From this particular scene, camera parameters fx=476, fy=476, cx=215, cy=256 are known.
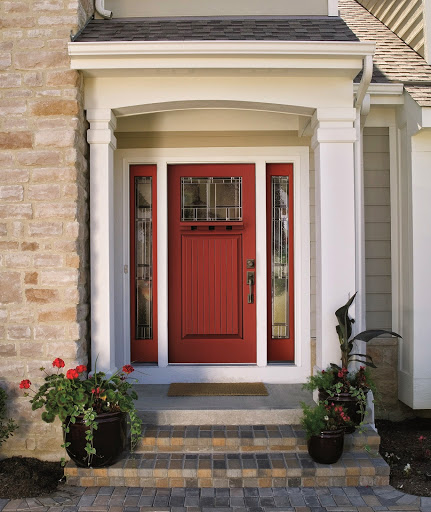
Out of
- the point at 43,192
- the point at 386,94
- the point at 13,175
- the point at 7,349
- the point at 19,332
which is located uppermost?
the point at 386,94

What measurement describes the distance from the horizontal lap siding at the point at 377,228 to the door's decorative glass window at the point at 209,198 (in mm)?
1166

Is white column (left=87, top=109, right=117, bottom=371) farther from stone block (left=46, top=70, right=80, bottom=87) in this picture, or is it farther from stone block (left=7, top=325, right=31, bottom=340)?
stone block (left=7, top=325, right=31, bottom=340)

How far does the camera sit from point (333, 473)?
310 centimetres

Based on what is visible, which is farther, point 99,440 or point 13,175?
point 13,175

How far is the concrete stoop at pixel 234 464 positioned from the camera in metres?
3.09

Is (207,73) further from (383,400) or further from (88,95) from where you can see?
(383,400)

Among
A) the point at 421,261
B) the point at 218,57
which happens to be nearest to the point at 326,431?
the point at 421,261

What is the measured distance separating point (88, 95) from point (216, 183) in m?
1.41

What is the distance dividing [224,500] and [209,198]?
2.53 metres

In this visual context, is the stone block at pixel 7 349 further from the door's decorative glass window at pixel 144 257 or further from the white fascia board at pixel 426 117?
the white fascia board at pixel 426 117

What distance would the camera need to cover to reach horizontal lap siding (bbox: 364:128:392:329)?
4.22 meters

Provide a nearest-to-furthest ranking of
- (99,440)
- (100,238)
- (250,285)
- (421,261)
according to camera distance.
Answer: (99,440) → (100,238) → (421,261) → (250,285)

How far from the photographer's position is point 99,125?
3520mm

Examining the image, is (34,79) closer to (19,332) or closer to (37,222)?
(37,222)
